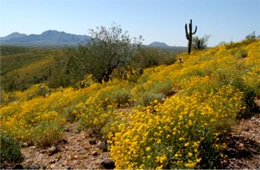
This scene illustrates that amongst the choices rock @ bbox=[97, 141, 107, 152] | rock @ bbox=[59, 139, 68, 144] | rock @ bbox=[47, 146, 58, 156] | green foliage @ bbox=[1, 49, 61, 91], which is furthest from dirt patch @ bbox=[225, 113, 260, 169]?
green foliage @ bbox=[1, 49, 61, 91]

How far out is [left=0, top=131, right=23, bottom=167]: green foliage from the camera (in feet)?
17.8

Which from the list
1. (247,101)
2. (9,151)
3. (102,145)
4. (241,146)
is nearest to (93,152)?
(102,145)

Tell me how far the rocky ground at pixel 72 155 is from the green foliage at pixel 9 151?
182mm

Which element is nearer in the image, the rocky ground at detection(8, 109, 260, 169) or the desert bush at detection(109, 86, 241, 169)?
the desert bush at detection(109, 86, 241, 169)

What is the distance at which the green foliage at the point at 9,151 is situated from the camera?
5426 mm

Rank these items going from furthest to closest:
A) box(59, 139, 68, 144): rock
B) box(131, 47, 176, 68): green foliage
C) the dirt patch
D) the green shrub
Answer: box(131, 47, 176, 68): green foliage → box(59, 139, 68, 144): rock → the green shrub → the dirt patch

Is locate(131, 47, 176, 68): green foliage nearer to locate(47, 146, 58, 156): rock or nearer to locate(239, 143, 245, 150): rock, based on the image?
locate(47, 146, 58, 156): rock

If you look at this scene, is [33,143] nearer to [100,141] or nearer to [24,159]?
[24,159]

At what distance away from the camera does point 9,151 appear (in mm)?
5504

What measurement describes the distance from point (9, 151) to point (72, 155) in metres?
1.22

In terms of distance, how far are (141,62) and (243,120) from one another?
639 inches

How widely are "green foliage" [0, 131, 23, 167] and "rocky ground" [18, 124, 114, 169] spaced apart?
0.60 feet

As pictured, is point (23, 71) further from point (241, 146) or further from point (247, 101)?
point (241, 146)

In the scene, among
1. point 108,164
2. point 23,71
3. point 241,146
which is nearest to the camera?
point 241,146
